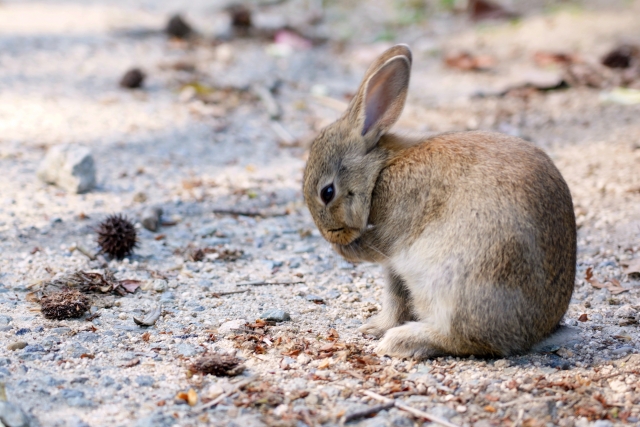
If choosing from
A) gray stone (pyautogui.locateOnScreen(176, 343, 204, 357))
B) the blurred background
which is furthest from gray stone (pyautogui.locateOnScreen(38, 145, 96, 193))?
gray stone (pyautogui.locateOnScreen(176, 343, 204, 357))

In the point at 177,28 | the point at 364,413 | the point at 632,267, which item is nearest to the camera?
the point at 364,413

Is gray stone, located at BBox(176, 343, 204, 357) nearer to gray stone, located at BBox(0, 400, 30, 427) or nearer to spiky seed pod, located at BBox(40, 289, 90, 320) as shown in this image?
spiky seed pod, located at BBox(40, 289, 90, 320)

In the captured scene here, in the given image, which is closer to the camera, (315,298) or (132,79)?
(315,298)

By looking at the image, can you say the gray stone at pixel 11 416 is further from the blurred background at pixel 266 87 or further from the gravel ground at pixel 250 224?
the blurred background at pixel 266 87

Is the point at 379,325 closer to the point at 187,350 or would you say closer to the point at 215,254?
the point at 187,350

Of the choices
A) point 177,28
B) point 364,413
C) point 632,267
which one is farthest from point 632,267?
point 177,28
